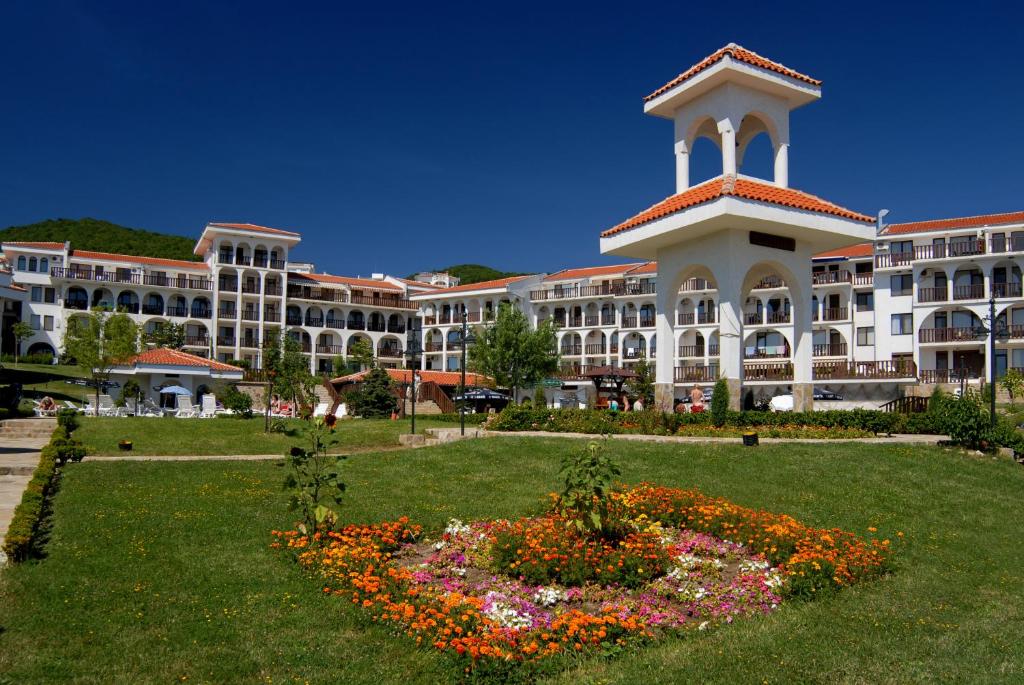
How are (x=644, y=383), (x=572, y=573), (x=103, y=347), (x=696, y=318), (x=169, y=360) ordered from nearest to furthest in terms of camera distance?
(x=572, y=573) → (x=103, y=347) → (x=169, y=360) → (x=644, y=383) → (x=696, y=318)

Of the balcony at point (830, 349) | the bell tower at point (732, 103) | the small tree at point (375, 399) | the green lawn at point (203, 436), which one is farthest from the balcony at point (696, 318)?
the bell tower at point (732, 103)

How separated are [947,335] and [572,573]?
180 feet

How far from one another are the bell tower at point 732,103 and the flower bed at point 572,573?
47.7 feet

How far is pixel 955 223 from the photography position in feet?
196

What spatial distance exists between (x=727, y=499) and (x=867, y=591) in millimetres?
4342

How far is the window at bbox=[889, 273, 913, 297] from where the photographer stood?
59312 mm

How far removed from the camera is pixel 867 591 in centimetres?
969

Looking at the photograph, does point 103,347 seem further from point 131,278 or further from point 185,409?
point 131,278

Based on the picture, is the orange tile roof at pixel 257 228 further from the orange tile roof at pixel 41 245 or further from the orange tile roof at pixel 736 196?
the orange tile roof at pixel 736 196

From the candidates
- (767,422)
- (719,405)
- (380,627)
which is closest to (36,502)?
(380,627)

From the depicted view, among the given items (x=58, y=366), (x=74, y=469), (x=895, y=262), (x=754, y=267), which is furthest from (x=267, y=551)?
(x=58, y=366)

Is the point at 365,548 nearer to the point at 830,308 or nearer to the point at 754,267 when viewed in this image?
the point at 754,267

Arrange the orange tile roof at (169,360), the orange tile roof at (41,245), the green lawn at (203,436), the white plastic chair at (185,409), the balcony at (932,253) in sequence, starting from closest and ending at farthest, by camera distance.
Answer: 1. the green lawn at (203,436)
2. the white plastic chair at (185,409)
3. the orange tile roof at (169,360)
4. the balcony at (932,253)
5. the orange tile roof at (41,245)

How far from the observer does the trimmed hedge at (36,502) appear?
10.0 meters
